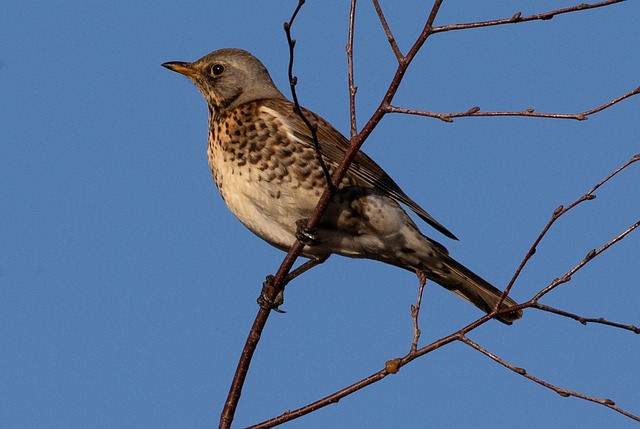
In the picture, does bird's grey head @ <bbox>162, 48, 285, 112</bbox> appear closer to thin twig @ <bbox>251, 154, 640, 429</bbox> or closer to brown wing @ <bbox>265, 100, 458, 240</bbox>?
brown wing @ <bbox>265, 100, 458, 240</bbox>

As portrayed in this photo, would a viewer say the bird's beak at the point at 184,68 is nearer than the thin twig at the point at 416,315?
No

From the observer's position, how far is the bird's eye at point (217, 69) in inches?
279

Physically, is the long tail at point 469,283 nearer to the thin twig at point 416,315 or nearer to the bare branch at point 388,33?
the thin twig at point 416,315

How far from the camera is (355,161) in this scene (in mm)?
6379

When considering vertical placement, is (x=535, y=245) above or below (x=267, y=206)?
below

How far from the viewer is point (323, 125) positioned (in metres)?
6.69

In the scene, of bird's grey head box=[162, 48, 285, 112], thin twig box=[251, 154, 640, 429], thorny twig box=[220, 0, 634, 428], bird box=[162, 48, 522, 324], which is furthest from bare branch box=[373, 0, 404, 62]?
bird's grey head box=[162, 48, 285, 112]

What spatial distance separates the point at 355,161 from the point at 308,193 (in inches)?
20.1

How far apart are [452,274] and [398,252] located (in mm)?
427

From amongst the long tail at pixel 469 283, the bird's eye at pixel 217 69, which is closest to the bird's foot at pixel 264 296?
the long tail at pixel 469 283

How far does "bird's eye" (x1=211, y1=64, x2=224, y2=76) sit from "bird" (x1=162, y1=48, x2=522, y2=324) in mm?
185

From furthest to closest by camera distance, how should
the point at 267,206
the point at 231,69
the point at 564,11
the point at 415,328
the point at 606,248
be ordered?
1. the point at 231,69
2. the point at 267,206
3. the point at 415,328
4. the point at 606,248
5. the point at 564,11

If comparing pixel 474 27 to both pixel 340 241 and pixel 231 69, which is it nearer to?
pixel 340 241

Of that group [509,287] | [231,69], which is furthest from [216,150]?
[509,287]
